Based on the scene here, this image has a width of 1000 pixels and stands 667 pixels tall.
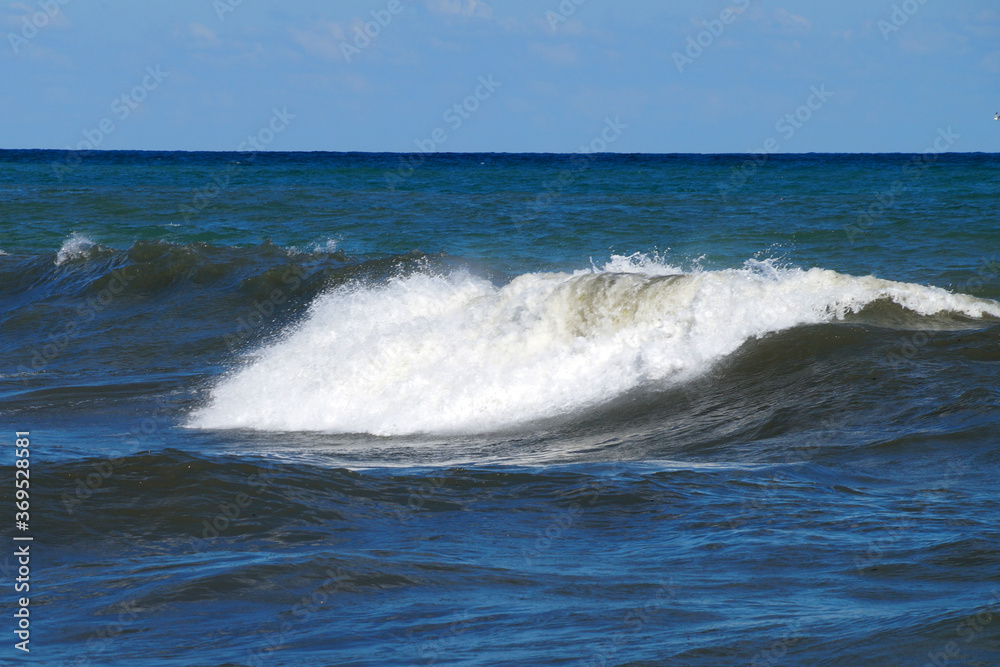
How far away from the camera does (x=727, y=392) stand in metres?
8.32

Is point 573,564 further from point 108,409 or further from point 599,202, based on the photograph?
point 599,202

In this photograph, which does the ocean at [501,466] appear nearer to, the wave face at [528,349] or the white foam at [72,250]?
the wave face at [528,349]

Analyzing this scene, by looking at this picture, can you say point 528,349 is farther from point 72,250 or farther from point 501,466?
point 72,250

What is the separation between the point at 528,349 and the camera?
9609 mm

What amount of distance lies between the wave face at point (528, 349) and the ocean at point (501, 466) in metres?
0.04

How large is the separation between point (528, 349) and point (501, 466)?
3.24 m

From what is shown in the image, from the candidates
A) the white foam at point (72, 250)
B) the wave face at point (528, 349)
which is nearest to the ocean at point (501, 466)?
the wave face at point (528, 349)

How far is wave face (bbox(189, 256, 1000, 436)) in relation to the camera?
27.7ft

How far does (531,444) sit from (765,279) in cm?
375

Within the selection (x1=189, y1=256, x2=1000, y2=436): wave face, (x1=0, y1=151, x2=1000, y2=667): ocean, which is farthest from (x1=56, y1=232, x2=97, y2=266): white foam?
(x1=189, y1=256, x2=1000, y2=436): wave face

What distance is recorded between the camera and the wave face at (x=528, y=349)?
845cm

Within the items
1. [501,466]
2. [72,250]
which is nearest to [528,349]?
A: [501,466]

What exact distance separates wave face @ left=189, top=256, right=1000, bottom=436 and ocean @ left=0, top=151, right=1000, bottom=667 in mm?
35

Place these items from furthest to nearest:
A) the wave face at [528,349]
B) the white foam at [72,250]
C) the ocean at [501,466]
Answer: the white foam at [72,250]
the wave face at [528,349]
the ocean at [501,466]
